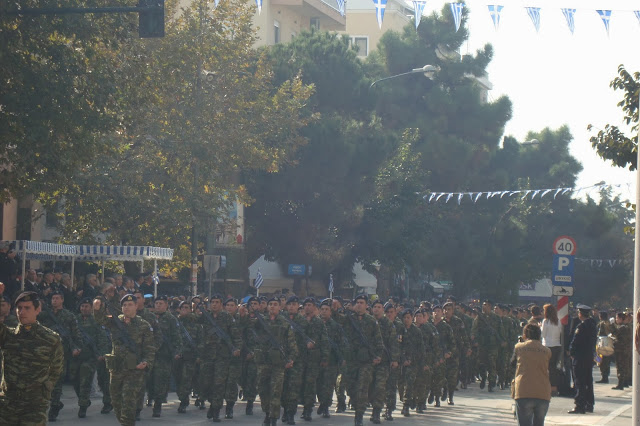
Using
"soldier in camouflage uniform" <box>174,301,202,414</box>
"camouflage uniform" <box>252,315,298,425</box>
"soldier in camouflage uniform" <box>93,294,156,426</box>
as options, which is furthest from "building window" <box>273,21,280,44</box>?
"soldier in camouflage uniform" <box>93,294,156,426</box>

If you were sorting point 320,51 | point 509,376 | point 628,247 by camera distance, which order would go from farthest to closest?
point 628,247 < point 320,51 < point 509,376

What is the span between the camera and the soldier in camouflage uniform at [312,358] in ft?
→ 51.6

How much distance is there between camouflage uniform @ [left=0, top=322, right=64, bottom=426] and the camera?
8.36 m

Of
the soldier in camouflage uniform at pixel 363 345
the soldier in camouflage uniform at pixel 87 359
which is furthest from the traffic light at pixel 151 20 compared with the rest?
the soldier in camouflage uniform at pixel 363 345

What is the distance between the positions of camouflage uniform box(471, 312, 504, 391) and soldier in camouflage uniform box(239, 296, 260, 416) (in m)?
6.79

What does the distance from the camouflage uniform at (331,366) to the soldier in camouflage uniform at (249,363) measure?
1077mm

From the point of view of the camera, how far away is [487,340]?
74.7ft

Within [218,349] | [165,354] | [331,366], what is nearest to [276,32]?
[165,354]

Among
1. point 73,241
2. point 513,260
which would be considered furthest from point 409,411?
point 513,260

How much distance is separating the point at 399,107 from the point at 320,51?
1028 cm

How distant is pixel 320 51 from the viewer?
42.9 m

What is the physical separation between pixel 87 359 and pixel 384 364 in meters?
4.28

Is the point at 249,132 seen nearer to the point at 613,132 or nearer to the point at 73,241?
the point at 73,241

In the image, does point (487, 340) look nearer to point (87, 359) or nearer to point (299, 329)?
point (299, 329)
